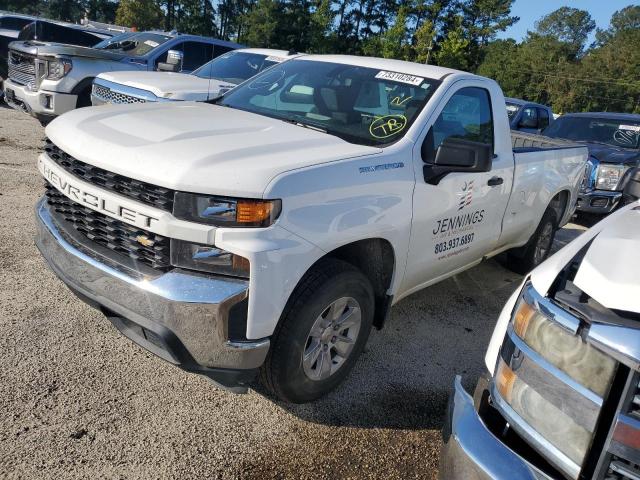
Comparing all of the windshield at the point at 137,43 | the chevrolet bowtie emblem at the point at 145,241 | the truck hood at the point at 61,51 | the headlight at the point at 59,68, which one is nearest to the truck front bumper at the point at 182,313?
the chevrolet bowtie emblem at the point at 145,241

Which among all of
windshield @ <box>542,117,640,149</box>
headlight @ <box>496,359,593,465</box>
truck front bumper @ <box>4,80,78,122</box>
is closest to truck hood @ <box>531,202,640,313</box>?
headlight @ <box>496,359,593,465</box>

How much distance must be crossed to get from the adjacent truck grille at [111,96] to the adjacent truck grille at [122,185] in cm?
431

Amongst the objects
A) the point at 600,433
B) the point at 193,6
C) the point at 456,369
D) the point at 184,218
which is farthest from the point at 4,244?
the point at 193,6

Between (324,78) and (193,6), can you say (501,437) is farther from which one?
(193,6)

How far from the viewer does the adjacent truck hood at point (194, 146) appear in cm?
Answer: 230

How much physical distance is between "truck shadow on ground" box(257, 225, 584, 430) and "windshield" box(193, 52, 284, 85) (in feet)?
16.0

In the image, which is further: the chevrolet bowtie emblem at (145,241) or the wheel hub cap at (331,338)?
the wheel hub cap at (331,338)

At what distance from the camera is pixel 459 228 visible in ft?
12.0

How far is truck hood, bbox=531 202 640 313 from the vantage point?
153cm

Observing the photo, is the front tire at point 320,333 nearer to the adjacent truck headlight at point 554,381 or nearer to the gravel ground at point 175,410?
the gravel ground at point 175,410

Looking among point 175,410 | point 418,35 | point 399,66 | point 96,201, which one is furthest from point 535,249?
point 418,35

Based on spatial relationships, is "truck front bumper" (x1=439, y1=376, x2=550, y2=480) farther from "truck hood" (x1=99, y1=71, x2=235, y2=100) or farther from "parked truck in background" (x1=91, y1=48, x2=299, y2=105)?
"truck hood" (x1=99, y1=71, x2=235, y2=100)

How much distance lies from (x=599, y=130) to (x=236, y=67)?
6022mm

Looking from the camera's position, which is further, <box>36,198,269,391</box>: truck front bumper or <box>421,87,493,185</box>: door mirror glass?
<box>421,87,493,185</box>: door mirror glass
